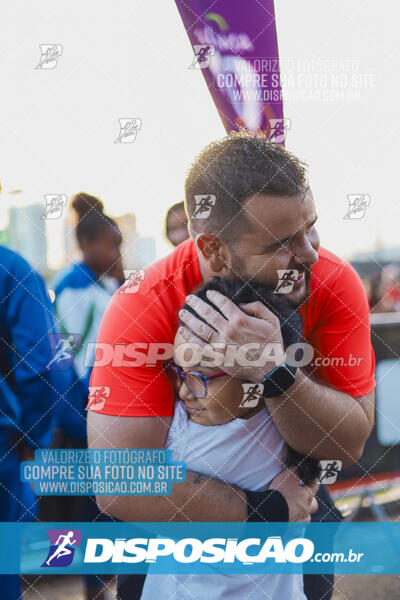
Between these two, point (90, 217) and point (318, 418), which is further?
point (90, 217)

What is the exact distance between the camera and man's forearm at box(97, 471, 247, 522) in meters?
1.48

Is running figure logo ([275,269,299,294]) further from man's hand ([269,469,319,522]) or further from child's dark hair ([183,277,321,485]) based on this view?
man's hand ([269,469,319,522])

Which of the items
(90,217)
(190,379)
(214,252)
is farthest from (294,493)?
(90,217)

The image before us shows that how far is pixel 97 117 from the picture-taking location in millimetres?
1549

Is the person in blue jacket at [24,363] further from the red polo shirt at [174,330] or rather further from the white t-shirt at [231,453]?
the white t-shirt at [231,453]

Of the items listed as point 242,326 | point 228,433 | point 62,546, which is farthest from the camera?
point 62,546

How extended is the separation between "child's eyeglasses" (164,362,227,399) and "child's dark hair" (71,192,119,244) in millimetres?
460

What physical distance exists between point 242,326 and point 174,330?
0.64ft

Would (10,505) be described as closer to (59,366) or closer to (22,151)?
(59,366)

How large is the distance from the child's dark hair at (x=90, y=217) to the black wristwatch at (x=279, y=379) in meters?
0.63

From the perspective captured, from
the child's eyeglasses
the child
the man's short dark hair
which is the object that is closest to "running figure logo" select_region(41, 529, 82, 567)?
the child

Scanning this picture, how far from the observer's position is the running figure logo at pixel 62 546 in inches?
64.2

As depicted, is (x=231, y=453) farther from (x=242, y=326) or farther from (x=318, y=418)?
(x=242, y=326)

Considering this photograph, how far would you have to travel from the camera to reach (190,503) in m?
1.49
